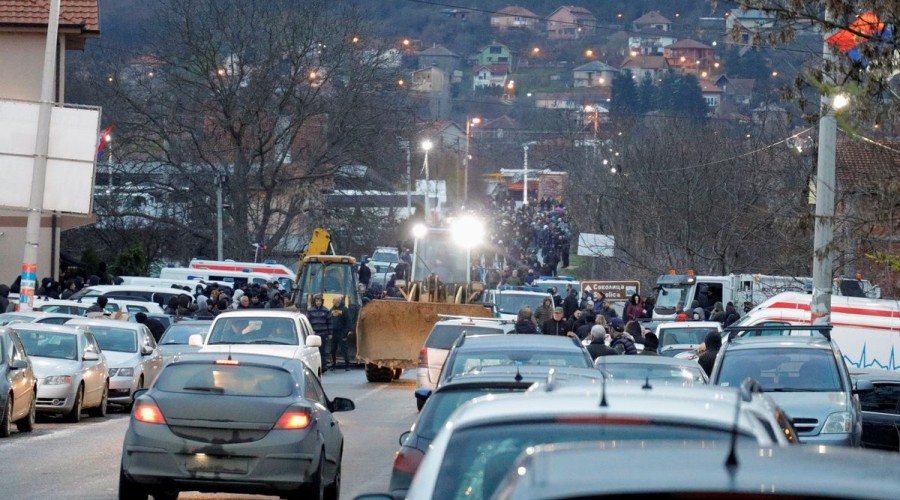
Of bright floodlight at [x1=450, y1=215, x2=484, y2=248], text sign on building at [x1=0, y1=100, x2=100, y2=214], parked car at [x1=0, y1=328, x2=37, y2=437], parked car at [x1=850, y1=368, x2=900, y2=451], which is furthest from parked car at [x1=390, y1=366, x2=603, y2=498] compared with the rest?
bright floodlight at [x1=450, y1=215, x2=484, y2=248]

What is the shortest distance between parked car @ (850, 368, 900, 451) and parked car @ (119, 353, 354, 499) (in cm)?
811

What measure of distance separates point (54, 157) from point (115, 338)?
539 cm

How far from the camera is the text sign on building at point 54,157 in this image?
2844cm

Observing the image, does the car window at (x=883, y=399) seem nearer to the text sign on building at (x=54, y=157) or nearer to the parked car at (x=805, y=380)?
the parked car at (x=805, y=380)

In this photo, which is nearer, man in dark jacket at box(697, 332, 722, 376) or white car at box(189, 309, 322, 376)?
man in dark jacket at box(697, 332, 722, 376)

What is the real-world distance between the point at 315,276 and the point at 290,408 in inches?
1034

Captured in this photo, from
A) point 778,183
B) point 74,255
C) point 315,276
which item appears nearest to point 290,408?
point 315,276

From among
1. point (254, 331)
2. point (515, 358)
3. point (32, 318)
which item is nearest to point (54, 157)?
point (32, 318)

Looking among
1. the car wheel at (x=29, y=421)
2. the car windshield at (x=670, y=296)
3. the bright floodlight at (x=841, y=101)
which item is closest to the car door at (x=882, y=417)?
the bright floodlight at (x=841, y=101)

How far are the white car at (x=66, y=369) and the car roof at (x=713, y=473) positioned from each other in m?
17.8

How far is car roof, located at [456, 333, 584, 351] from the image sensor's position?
513 inches

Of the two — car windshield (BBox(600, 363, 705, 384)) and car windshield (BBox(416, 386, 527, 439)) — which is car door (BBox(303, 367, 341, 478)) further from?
car windshield (BBox(600, 363, 705, 384))

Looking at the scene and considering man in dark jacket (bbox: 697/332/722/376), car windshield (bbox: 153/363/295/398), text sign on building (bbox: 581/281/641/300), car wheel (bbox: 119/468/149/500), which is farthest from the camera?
text sign on building (bbox: 581/281/641/300)

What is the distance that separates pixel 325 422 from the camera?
12.6 m
